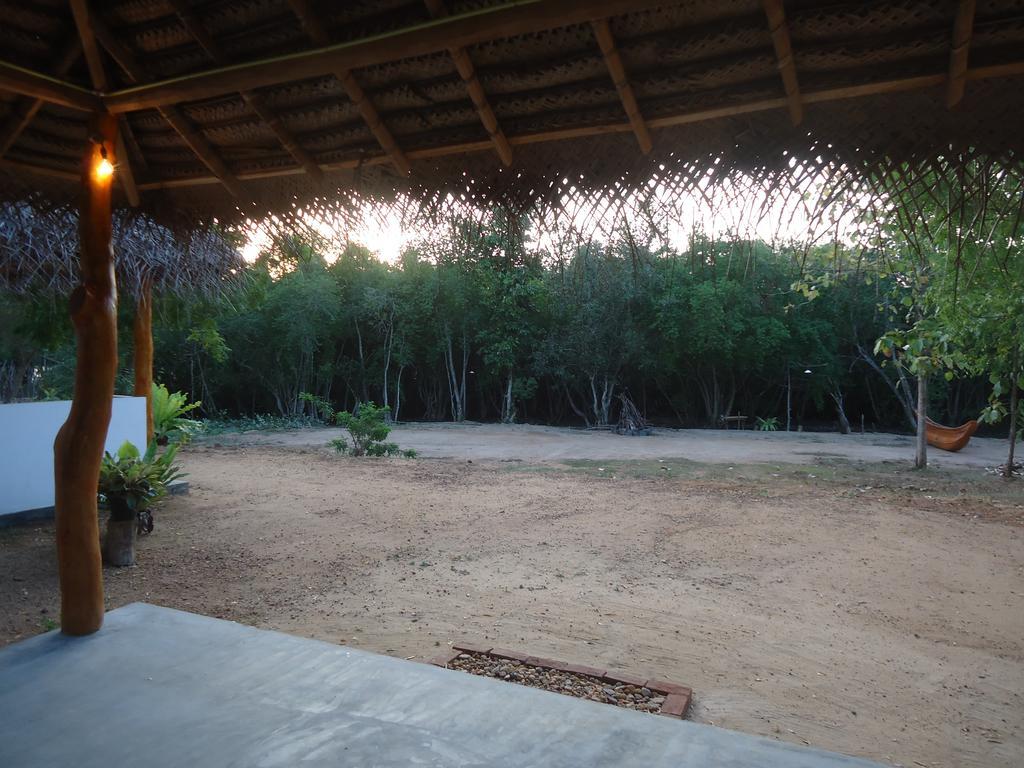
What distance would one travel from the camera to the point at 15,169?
3092 mm

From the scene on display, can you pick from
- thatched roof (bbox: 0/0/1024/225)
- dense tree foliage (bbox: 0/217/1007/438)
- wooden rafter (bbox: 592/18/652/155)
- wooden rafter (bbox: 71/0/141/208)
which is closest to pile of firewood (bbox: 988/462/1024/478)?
dense tree foliage (bbox: 0/217/1007/438)

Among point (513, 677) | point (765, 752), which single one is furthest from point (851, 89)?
point (513, 677)

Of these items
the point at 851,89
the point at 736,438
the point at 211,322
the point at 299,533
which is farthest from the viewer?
the point at 736,438

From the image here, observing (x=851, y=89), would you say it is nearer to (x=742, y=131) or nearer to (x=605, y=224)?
(x=742, y=131)

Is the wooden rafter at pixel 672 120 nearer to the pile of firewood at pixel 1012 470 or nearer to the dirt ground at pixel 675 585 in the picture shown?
the dirt ground at pixel 675 585

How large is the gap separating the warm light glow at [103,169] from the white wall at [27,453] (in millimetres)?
3177

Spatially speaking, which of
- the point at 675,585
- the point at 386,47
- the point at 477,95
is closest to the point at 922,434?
the point at 675,585

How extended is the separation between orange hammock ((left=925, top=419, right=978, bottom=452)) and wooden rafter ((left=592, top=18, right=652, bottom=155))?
11.1 m

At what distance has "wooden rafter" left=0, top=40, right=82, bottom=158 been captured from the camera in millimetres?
2557

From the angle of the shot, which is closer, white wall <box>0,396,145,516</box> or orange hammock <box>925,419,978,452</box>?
white wall <box>0,396,145,516</box>

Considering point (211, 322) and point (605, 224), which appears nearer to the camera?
point (605, 224)

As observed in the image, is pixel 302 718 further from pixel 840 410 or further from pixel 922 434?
pixel 840 410

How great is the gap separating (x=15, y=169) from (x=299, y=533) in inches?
126

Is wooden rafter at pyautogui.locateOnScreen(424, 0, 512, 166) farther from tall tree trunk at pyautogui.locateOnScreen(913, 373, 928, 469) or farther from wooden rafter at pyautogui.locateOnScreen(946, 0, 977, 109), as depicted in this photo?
tall tree trunk at pyautogui.locateOnScreen(913, 373, 928, 469)
